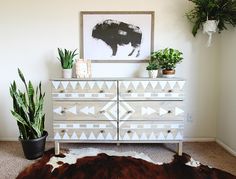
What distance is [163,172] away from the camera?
207 centimetres

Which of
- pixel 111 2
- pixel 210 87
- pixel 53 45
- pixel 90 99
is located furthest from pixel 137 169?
pixel 111 2

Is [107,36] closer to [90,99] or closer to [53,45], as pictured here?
[53,45]

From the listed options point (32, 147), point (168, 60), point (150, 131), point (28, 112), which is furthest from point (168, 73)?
point (32, 147)

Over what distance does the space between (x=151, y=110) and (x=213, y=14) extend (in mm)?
1445

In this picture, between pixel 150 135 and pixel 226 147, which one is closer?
pixel 150 135

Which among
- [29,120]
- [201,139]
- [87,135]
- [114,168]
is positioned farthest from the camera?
[201,139]

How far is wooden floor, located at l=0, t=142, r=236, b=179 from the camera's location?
2211 millimetres

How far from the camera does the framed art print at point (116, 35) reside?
108 inches

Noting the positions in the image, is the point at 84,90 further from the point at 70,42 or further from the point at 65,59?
the point at 70,42

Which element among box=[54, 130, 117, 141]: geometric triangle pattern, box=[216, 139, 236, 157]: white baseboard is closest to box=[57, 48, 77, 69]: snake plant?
box=[54, 130, 117, 141]: geometric triangle pattern

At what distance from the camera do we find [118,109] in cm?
239

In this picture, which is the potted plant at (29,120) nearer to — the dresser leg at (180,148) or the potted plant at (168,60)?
the potted plant at (168,60)

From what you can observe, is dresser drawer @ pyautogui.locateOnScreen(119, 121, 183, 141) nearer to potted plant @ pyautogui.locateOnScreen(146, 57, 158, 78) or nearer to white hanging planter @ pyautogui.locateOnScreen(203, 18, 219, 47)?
potted plant @ pyautogui.locateOnScreen(146, 57, 158, 78)

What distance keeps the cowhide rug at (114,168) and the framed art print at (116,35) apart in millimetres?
1322
